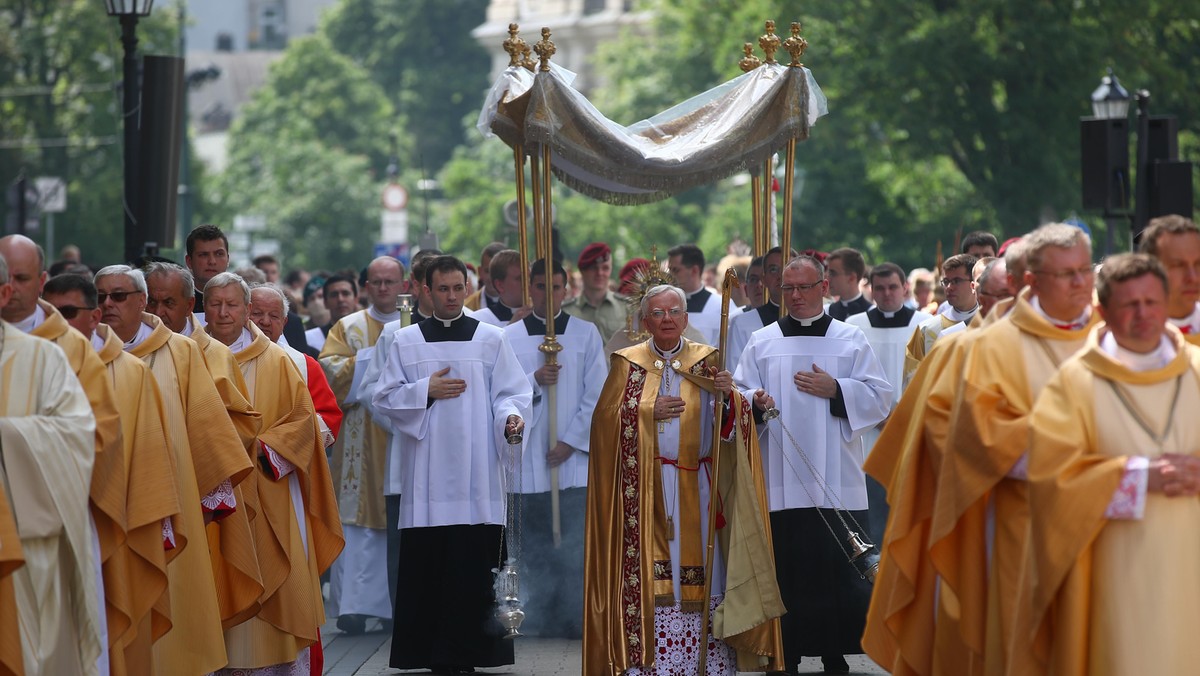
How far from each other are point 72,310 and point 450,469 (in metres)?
3.22

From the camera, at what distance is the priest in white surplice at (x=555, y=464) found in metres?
12.0

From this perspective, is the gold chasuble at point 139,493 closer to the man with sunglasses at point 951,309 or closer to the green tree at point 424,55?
the man with sunglasses at point 951,309

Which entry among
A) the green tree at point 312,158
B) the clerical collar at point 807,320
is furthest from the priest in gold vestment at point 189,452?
the green tree at point 312,158

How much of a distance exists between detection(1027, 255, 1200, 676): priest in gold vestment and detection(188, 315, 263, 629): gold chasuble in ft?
12.2

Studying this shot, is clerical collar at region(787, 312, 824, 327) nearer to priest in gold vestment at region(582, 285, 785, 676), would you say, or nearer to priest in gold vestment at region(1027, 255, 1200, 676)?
priest in gold vestment at region(582, 285, 785, 676)

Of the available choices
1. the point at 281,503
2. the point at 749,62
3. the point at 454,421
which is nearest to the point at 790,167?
the point at 749,62

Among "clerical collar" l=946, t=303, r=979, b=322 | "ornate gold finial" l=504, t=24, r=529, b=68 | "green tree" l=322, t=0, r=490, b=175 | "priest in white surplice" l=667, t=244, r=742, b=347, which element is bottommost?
"clerical collar" l=946, t=303, r=979, b=322

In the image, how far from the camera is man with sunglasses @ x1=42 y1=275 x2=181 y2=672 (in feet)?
25.3

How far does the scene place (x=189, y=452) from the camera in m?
8.35

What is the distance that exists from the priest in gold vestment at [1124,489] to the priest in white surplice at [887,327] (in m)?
5.89

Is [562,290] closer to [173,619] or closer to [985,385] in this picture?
[173,619]

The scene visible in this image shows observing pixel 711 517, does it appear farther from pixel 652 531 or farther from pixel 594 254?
pixel 594 254

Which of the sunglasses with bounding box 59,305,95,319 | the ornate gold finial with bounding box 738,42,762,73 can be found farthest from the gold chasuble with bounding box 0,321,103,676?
the ornate gold finial with bounding box 738,42,762,73

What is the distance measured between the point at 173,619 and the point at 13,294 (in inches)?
71.4
